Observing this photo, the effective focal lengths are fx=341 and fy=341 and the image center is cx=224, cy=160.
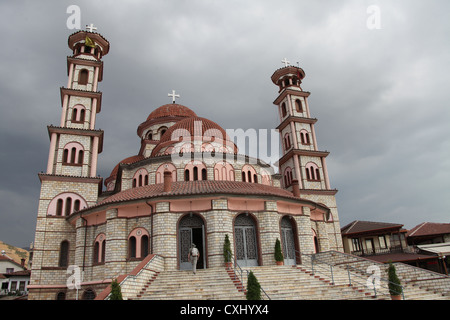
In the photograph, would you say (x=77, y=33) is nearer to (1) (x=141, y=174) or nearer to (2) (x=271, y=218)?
(1) (x=141, y=174)

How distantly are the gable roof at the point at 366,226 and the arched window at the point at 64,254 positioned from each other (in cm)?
2796

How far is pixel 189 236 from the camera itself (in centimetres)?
1916

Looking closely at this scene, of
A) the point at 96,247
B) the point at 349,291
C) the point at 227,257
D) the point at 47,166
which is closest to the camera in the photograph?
the point at 349,291

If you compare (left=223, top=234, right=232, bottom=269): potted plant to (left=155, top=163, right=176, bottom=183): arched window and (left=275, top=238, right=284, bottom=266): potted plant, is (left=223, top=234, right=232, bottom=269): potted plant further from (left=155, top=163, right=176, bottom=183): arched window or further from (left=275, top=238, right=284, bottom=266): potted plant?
(left=155, top=163, right=176, bottom=183): arched window

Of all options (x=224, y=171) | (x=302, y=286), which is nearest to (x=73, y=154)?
(x=224, y=171)

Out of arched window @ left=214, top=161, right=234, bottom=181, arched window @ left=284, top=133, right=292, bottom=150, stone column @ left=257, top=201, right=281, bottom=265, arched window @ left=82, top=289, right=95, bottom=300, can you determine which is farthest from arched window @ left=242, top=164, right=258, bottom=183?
arched window @ left=82, top=289, right=95, bottom=300

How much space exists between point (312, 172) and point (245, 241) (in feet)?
56.9

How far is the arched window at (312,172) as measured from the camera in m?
34.3

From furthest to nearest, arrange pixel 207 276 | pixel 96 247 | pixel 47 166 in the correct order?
pixel 47 166 → pixel 96 247 → pixel 207 276

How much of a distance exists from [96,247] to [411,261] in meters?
26.2

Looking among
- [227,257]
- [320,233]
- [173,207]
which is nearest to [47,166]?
[173,207]

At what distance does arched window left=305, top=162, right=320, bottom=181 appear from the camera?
1350 inches

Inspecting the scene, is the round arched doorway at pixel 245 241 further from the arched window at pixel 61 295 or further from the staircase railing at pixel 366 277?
the arched window at pixel 61 295
